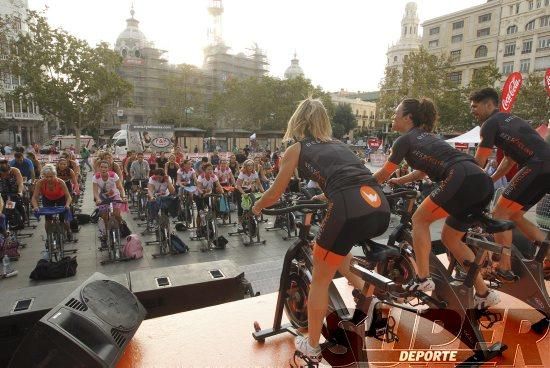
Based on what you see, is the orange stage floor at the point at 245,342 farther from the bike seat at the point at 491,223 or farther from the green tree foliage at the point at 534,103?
the green tree foliage at the point at 534,103

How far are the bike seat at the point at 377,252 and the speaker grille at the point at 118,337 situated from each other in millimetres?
1848

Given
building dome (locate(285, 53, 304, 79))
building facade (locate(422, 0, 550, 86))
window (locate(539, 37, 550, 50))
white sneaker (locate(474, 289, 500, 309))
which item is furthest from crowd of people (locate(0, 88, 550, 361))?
building dome (locate(285, 53, 304, 79))

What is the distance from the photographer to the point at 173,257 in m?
7.44

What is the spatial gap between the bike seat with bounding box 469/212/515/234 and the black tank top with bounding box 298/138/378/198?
1.01m

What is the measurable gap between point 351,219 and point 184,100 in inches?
2054

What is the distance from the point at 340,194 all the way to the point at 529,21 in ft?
202

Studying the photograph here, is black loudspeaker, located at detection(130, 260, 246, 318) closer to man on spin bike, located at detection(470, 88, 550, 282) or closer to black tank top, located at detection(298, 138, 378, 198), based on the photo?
black tank top, located at detection(298, 138, 378, 198)

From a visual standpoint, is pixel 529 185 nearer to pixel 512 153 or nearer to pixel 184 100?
pixel 512 153

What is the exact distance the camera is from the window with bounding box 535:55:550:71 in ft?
154

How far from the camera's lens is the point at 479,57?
54.8 metres

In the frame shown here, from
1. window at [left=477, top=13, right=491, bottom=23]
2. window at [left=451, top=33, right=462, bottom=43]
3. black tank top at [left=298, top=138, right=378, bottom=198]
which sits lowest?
black tank top at [left=298, top=138, right=378, bottom=198]

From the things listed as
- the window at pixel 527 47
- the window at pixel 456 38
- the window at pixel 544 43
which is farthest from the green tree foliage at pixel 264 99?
the window at pixel 544 43

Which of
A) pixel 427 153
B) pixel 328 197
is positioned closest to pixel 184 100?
pixel 427 153

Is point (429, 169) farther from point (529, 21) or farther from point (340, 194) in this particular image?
point (529, 21)
